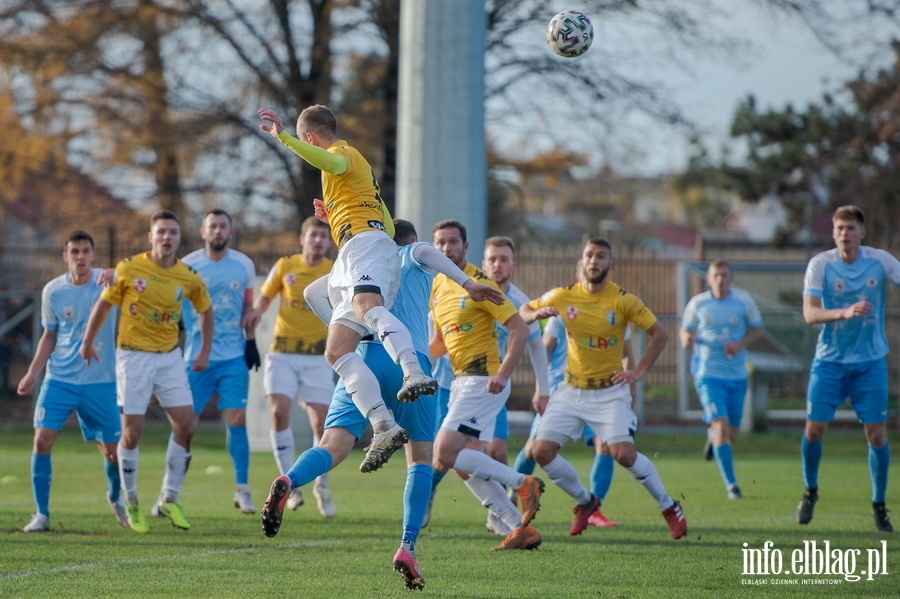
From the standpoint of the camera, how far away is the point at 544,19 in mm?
22891

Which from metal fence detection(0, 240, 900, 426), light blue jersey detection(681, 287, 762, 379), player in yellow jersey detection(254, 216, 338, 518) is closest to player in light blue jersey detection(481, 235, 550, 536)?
player in yellow jersey detection(254, 216, 338, 518)

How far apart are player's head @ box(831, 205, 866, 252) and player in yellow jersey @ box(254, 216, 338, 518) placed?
4503mm

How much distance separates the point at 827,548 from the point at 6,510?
6744 millimetres

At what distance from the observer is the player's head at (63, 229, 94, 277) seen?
9414mm

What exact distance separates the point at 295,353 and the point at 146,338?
202cm

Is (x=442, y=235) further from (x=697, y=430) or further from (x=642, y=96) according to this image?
(x=642, y=96)

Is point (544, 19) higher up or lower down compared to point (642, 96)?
higher up

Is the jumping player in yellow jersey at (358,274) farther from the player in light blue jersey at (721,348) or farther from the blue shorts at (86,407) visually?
the player in light blue jersey at (721,348)

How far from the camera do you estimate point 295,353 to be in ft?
35.7

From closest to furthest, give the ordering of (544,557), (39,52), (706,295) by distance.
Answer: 1. (544,557)
2. (706,295)
3. (39,52)

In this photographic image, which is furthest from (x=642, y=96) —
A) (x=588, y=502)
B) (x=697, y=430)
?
(x=588, y=502)

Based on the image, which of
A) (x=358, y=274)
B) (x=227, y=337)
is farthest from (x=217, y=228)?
(x=358, y=274)

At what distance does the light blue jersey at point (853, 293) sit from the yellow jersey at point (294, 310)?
441 centimetres

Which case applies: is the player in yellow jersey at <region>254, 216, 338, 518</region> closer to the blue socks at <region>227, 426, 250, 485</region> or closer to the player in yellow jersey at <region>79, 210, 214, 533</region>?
the blue socks at <region>227, 426, 250, 485</region>
